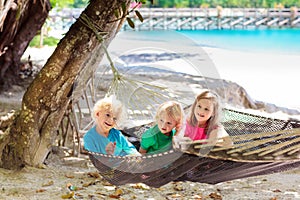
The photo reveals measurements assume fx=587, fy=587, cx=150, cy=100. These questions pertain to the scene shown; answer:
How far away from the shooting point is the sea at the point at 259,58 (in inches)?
424

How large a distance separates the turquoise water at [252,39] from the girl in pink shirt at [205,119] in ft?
46.4

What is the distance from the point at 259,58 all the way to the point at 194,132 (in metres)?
13.3

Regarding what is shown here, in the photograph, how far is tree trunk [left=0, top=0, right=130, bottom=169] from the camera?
2853 millimetres

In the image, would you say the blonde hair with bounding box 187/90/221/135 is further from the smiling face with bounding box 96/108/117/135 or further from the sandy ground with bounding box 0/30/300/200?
the smiling face with bounding box 96/108/117/135

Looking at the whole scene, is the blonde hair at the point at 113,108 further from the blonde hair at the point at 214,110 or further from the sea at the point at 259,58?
the sea at the point at 259,58

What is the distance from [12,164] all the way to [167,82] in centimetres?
384

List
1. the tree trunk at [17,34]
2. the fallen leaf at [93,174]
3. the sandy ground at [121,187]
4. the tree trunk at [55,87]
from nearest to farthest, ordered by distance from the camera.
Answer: the sandy ground at [121,187]
the tree trunk at [55,87]
the fallen leaf at [93,174]
the tree trunk at [17,34]

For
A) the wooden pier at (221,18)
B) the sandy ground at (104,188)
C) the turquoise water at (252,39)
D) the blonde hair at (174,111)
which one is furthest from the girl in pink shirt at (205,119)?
the wooden pier at (221,18)

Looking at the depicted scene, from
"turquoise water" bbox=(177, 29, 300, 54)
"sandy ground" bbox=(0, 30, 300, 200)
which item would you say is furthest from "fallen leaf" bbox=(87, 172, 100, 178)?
"turquoise water" bbox=(177, 29, 300, 54)

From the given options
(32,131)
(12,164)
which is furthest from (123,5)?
(12,164)

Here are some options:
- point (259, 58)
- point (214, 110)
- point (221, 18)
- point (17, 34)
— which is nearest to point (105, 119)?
point (214, 110)

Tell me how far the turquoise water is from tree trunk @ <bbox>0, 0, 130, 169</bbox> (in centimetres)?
1403

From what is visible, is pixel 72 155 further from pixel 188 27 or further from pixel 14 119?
pixel 188 27

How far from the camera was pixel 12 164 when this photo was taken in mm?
3029
